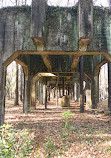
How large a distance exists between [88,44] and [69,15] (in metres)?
1.54

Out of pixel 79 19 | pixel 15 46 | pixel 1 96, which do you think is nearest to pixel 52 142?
pixel 1 96

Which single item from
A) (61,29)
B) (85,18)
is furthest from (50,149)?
(85,18)

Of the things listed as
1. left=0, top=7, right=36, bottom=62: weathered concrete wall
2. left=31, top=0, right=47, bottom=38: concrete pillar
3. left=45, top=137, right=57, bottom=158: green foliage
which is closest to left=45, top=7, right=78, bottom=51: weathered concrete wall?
left=31, top=0, right=47, bottom=38: concrete pillar

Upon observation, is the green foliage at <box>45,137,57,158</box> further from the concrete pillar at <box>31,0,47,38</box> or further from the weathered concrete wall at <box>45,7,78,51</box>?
the concrete pillar at <box>31,0,47,38</box>

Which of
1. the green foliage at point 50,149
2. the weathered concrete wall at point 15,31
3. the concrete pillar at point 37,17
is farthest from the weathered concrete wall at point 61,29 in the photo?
the green foliage at point 50,149

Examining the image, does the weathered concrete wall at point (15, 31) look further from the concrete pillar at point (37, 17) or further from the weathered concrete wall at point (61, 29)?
the weathered concrete wall at point (61, 29)

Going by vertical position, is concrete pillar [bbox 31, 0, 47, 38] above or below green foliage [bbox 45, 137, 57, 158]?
above

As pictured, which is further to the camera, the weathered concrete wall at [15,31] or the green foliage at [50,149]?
the weathered concrete wall at [15,31]

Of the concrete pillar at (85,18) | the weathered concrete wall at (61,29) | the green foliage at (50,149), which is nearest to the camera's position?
the green foliage at (50,149)

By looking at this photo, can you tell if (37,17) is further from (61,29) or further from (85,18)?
(85,18)

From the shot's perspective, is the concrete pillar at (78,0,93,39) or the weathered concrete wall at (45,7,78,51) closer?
the concrete pillar at (78,0,93,39)

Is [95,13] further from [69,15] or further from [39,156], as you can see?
[39,156]

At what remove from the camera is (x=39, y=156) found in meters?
4.69

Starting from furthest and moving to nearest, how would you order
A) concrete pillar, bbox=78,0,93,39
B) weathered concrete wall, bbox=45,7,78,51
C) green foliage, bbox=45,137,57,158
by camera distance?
weathered concrete wall, bbox=45,7,78,51 → concrete pillar, bbox=78,0,93,39 → green foliage, bbox=45,137,57,158
